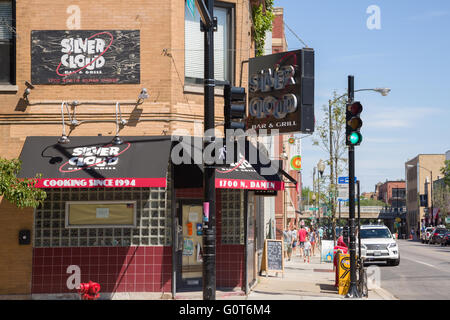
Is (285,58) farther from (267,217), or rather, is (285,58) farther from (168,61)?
(267,217)

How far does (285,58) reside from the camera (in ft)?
56.4

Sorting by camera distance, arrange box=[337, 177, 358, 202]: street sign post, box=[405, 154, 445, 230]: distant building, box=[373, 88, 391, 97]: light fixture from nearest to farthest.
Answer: box=[373, 88, 391, 97]: light fixture
box=[337, 177, 358, 202]: street sign post
box=[405, 154, 445, 230]: distant building

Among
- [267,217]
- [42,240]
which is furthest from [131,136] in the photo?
[267,217]

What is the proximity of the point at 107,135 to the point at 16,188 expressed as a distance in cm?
333

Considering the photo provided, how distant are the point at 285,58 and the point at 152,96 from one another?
3728mm

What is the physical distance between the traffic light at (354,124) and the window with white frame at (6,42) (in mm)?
9325

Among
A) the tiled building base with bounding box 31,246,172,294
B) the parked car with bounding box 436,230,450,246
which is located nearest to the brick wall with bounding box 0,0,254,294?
the tiled building base with bounding box 31,246,172,294

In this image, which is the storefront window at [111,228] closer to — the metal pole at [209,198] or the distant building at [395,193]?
the metal pole at [209,198]

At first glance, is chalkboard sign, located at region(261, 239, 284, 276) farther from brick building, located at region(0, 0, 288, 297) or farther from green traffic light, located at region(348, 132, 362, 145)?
green traffic light, located at region(348, 132, 362, 145)

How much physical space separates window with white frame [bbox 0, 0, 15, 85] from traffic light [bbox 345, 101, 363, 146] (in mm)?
9325

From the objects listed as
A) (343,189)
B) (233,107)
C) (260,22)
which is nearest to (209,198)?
(233,107)

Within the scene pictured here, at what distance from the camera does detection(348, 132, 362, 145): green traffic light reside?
1722 cm

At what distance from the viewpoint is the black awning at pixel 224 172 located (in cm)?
1652

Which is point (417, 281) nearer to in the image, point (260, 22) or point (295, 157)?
point (260, 22)
